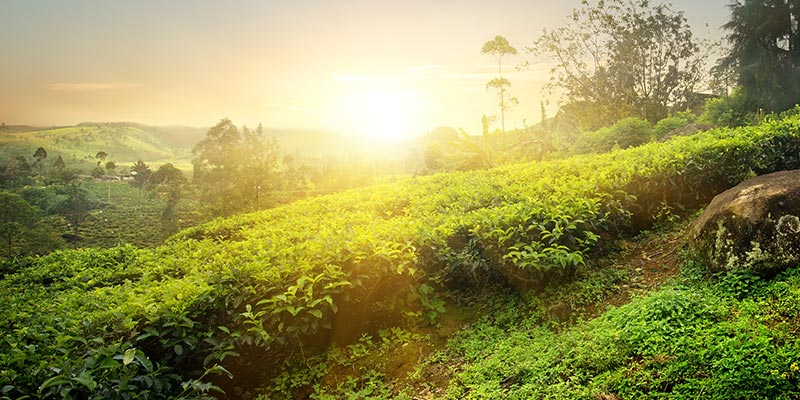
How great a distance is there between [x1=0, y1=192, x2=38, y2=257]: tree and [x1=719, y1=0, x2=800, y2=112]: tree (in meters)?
39.9

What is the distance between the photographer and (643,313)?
348 centimetres

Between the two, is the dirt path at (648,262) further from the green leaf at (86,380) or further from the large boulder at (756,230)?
the green leaf at (86,380)

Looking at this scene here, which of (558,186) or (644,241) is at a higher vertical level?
(558,186)

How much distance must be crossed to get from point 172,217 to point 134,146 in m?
123

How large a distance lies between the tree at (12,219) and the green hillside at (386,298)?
2717cm

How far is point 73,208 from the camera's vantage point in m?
38.7

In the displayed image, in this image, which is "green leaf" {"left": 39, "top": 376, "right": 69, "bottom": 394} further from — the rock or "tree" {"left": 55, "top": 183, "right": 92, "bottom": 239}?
"tree" {"left": 55, "top": 183, "right": 92, "bottom": 239}

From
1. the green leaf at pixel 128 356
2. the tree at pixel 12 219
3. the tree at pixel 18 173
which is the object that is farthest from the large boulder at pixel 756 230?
the tree at pixel 18 173

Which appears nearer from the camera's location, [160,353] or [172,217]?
[160,353]

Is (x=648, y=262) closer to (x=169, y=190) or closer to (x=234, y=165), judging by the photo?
(x=234, y=165)

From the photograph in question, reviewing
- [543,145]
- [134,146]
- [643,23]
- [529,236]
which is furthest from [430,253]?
[134,146]

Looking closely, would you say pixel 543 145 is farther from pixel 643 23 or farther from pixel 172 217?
pixel 172 217

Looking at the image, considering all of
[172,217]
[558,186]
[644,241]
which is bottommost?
[172,217]

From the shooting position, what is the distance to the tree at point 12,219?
26.5 meters
